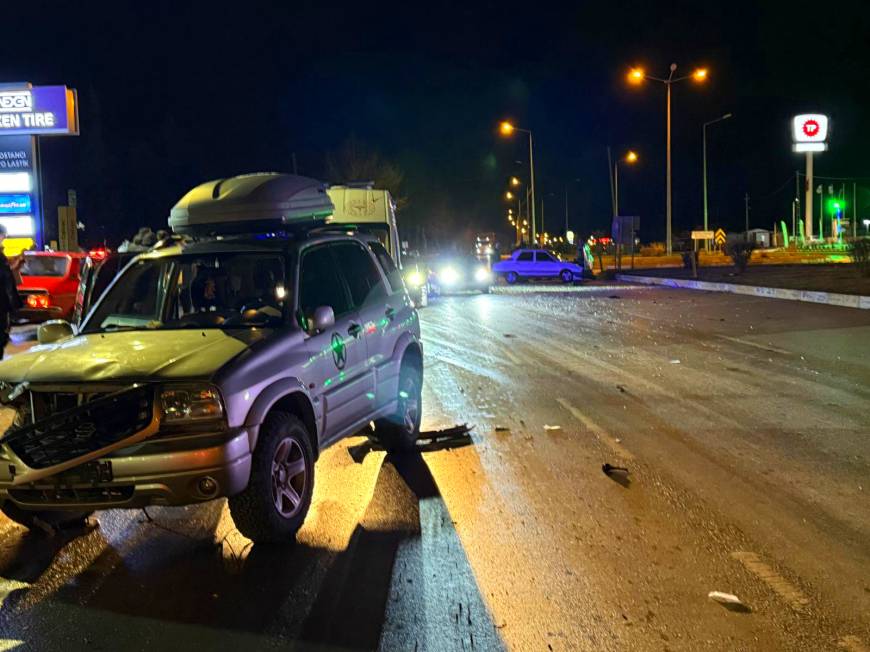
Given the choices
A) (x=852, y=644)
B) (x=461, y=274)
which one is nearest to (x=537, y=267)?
(x=461, y=274)

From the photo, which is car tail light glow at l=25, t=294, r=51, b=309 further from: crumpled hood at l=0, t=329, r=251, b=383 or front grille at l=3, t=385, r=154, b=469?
front grille at l=3, t=385, r=154, b=469

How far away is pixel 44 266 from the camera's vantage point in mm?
18891

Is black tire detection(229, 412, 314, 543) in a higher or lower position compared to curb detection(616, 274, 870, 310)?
lower

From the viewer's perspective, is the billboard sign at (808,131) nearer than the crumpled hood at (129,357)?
No

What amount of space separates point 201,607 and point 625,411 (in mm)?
Result: 5991

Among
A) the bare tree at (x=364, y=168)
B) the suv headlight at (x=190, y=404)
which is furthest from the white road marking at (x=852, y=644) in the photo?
the bare tree at (x=364, y=168)

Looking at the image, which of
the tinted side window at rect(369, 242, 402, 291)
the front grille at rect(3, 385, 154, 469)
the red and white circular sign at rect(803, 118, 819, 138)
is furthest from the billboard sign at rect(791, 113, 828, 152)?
the front grille at rect(3, 385, 154, 469)

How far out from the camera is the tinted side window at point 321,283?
6379mm

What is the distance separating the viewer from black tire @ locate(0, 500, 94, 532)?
5.44m

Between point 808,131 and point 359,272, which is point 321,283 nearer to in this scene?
point 359,272

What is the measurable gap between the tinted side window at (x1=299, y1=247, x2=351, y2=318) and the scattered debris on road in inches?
127

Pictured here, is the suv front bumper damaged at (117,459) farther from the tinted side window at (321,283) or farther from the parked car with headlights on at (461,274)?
the parked car with headlights on at (461,274)

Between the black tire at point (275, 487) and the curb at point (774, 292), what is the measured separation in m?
19.3

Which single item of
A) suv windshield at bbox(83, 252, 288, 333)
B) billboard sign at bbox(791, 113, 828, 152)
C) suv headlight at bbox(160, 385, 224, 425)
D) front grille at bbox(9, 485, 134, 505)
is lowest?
front grille at bbox(9, 485, 134, 505)
